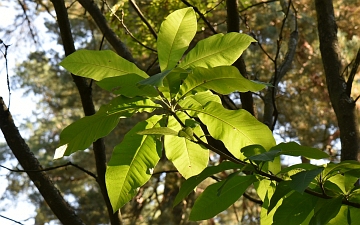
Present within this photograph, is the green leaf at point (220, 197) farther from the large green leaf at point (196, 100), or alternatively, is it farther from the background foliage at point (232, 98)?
the background foliage at point (232, 98)

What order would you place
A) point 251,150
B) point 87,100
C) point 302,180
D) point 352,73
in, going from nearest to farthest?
point 302,180 → point 251,150 → point 352,73 → point 87,100

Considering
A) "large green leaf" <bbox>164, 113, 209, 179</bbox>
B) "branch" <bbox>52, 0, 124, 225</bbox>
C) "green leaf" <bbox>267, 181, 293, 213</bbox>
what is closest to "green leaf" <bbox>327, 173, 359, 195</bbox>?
"green leaf" <bbox>267, 181, 293, 213</bbox>

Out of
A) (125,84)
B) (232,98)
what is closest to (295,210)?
(125,84)

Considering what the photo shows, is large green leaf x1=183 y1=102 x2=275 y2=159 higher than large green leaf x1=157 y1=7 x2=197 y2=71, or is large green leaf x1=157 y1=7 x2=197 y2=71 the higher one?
large green leaf x1=157 y1=7 x2=197 y2=71

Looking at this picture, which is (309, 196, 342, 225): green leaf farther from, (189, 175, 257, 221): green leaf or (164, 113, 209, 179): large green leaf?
(164, 113, 209, 179): large green leaf

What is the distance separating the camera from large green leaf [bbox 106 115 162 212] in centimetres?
70

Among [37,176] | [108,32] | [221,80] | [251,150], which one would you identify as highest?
[108,32]

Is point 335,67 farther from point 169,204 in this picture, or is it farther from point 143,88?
point 169,204

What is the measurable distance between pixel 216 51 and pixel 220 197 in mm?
216

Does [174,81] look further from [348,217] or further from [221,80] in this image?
[348,217]

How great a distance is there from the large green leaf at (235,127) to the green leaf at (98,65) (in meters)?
0.11

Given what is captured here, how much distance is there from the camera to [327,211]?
57 cm

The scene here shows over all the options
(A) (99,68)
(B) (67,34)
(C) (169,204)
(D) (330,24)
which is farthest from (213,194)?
(C) (169,204)

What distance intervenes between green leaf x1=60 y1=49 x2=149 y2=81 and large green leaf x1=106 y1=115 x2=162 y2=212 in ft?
0.31
